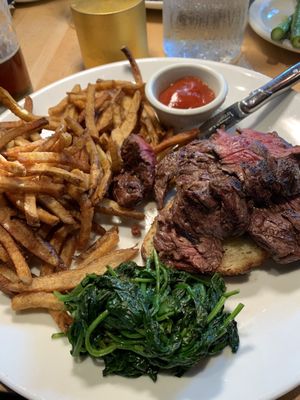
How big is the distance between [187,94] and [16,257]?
1750 mm

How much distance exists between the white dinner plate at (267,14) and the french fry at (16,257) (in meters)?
3.28

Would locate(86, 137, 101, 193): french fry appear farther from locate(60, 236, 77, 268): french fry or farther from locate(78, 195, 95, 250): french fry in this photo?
locate(60, 236, 77, 268): french fry

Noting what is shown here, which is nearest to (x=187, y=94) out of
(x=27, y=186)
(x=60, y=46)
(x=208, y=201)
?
(x=208, y=201)

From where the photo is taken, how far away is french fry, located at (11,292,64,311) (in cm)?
227

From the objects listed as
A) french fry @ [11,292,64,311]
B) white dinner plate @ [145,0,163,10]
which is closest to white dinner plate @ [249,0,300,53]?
white dinner plate @ [145,0,163,10]

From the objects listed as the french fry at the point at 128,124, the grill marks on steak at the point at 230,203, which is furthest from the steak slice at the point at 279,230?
the french fry at the point at 128,124

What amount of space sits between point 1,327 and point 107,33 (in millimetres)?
2666

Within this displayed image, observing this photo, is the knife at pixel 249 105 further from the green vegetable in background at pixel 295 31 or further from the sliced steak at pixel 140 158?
the green vegetable in background at pixel 295 31

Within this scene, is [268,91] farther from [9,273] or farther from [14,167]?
[9,273]

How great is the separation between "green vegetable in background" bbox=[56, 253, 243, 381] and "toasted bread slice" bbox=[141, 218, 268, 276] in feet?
0.68

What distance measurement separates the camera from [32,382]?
205 centimetres

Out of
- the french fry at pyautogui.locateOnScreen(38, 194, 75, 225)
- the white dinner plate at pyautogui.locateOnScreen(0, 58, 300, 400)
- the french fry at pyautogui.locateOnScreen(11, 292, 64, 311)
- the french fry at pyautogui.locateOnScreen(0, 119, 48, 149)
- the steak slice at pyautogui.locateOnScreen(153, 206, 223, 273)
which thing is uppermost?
the french fry at pyautogui.locateOnScreen(0, 119, 48, 149)

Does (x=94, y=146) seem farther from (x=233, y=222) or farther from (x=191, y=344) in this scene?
(x=191, y=344)

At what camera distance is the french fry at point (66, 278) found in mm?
2316
